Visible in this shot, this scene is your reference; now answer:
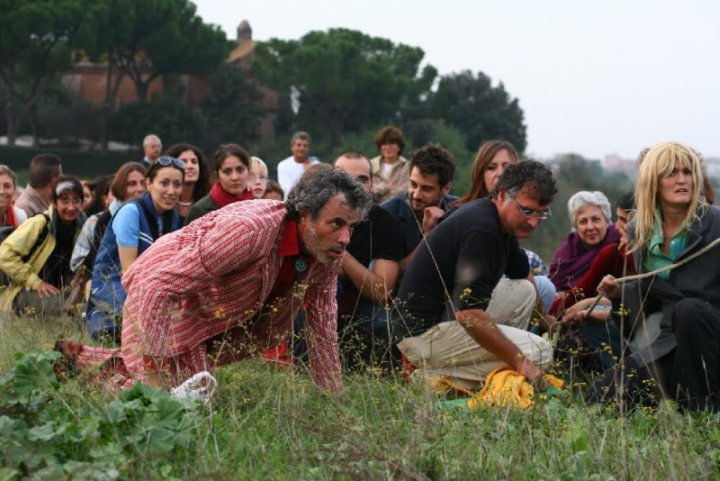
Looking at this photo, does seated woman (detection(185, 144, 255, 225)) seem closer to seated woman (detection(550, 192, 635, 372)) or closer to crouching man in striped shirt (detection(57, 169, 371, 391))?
seated woman (detection(550, 192, 635, 372))

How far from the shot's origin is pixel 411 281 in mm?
7297

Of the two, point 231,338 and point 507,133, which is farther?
point 507,133

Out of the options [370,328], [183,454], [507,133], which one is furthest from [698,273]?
[507,133]

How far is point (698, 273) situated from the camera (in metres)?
7.01

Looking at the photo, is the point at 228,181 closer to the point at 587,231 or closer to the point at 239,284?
the point at 587,231

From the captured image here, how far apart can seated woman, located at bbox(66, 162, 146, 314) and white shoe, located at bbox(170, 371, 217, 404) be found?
4.02 m

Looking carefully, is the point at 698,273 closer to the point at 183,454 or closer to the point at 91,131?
the point at 183,454

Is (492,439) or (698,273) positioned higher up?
(698,273)

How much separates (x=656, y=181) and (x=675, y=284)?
0.58m

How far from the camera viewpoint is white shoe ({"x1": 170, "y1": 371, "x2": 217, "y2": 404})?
5.57m

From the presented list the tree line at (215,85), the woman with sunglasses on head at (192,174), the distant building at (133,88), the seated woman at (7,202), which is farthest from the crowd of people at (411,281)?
the distant building at (133,88)

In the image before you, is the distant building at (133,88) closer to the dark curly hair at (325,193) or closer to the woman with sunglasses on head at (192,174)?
the woman with sunglasses on head at (192,174)

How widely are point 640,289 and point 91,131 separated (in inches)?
2268

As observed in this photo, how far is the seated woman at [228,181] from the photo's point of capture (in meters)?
9.10
